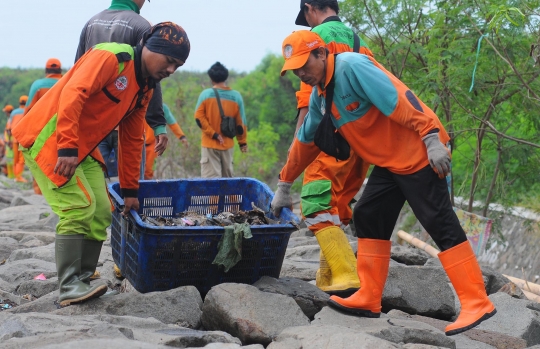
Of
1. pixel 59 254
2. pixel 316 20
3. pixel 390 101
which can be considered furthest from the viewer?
pixel 316 20

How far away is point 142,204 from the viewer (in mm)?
6324

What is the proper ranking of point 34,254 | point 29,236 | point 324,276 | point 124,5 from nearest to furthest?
point 324,276, point 124,5, point 34,254, point 29,236

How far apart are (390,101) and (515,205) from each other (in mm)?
5328

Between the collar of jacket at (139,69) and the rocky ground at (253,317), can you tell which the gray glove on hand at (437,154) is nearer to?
the rocky ground at (253,317)

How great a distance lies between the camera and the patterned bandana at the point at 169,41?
4949 mm

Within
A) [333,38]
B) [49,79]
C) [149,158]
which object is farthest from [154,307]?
[49,79]

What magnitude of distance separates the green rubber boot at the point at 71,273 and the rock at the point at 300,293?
1.08 metres

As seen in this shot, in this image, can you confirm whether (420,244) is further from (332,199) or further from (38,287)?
(38,287)

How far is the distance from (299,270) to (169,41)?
2.39 metres

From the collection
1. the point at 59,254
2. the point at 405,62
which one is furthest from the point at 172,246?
the point at 405,62

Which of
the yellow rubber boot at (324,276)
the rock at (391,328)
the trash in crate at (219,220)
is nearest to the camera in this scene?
the rock at (391,328)

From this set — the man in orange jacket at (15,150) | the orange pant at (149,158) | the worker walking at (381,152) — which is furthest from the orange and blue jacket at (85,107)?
the man in orange jacket at (15,150)

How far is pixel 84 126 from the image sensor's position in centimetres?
496

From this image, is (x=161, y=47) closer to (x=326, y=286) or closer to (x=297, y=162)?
(x=297, y=162)
